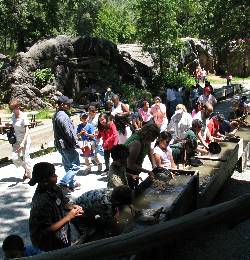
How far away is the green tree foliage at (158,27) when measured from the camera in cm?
2188

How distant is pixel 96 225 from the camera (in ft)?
15.6

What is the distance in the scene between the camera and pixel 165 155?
7309mm

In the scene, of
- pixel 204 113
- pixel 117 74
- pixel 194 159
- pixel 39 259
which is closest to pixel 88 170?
pixel 194 159

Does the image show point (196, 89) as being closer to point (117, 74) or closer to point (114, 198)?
point (117, 74)

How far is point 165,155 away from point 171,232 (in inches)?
228

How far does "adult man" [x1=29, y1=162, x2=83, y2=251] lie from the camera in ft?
12.3

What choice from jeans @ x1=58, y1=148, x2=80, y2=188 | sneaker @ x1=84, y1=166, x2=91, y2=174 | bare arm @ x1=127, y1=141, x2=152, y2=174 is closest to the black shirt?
bare arm @ x1=127, y1=141, x2=152, y2=174

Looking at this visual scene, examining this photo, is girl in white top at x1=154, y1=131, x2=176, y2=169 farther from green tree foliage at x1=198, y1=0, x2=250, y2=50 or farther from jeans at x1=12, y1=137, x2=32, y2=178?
green tree foliage at x1=198, y1=0, x2=250, y2=50

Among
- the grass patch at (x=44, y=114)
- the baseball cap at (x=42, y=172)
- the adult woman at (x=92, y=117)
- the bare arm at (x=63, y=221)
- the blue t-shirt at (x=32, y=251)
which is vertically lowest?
the grass patch at (x=44, y=114)

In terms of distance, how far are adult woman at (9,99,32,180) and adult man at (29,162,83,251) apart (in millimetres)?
4521

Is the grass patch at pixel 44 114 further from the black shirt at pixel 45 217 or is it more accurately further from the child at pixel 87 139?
the black shirt at pixel 45 217

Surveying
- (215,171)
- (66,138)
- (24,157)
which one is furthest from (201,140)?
(24,157)

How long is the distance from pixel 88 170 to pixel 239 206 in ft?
26.0

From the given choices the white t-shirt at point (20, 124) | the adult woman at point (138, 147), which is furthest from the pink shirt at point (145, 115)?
the adult woman at point (138, 147)
